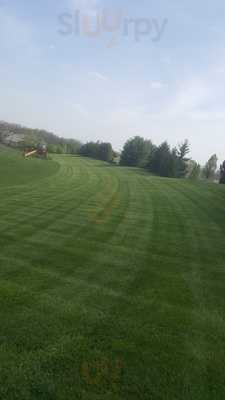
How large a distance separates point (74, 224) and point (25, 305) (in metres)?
8.48

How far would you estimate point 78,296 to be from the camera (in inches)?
290

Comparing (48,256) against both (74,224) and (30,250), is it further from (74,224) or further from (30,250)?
(74,224)

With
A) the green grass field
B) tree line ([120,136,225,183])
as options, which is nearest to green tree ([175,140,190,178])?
tree line ([120,136,225,183])

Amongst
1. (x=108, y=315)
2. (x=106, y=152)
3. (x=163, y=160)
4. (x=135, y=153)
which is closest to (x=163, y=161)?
(x=163, y=160)

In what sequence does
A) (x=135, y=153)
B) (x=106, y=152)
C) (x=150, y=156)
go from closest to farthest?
(x=150, y=156), (x=135, y=153), (x=106, y=152)

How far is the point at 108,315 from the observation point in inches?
261

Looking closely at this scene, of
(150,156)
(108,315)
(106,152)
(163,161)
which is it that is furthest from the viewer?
(106,152)

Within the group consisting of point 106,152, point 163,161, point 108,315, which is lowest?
point 108,315

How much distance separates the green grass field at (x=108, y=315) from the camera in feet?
15.5

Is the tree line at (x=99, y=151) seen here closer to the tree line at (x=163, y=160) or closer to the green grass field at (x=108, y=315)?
the tree line at (x=163, y=160)

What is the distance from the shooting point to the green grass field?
4.73 meters

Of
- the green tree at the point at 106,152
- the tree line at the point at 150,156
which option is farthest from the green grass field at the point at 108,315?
the green tree at the point at 106,152

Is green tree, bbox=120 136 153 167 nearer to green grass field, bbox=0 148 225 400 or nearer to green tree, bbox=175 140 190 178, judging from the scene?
green tree, bbox=175 140 190 178

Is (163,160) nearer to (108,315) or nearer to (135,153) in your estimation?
(135,153)
